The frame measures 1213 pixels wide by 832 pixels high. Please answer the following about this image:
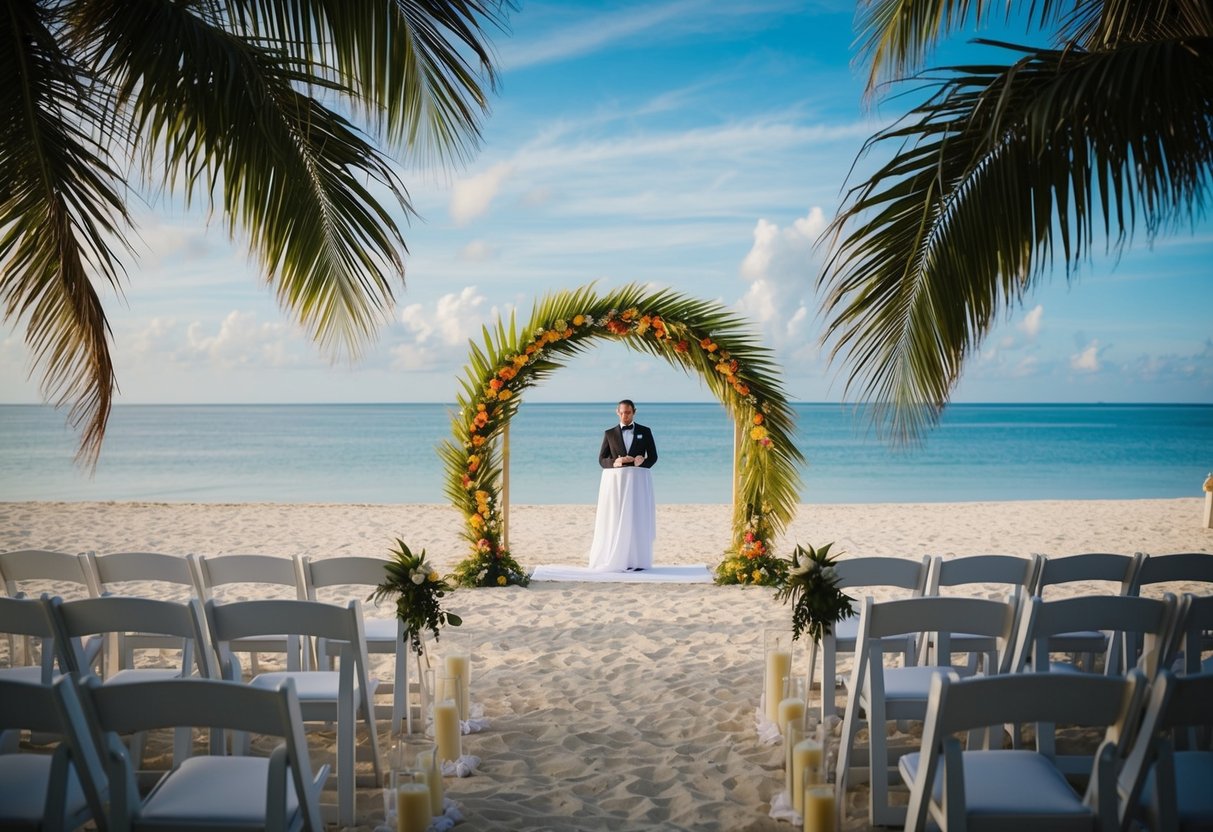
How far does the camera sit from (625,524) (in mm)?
9477

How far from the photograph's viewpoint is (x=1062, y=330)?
4497 centimetres

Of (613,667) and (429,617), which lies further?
(613,667)

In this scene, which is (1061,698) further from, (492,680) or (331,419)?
(331,419)

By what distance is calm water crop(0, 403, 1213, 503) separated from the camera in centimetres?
2702

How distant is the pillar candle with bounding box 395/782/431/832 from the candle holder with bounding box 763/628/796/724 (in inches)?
70.7

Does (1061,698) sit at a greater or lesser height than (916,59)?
lesser

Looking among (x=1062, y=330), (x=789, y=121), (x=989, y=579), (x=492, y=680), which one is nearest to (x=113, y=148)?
(x=492, y=680)

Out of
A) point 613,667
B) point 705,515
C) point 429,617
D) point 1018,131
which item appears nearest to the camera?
point 1018,131

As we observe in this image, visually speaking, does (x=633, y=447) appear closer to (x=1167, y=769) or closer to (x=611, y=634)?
(x=611, y=634)

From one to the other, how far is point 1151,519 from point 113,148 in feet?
49.9

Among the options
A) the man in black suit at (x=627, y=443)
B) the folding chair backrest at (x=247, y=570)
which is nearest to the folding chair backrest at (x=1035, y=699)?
the folding chair backrest at (x=247, y=570)

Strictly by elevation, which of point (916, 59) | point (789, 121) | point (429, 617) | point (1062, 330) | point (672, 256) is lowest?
point (429, 617)

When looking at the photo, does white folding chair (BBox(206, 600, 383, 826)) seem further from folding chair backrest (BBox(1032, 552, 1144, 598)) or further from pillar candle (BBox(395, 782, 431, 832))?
folding chair backrest (BBox(1032, 552, 1144, 598))

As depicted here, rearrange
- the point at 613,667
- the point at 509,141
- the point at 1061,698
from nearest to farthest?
the point at 1061,698, the point at 613,667, the point at 509,141
